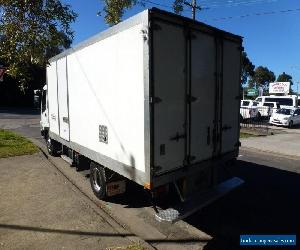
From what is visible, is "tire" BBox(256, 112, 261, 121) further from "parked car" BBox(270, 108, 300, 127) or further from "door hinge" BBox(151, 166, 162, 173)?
"door hinge" BBox(151, 166, 162, 173)

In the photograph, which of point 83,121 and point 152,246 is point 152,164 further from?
point 83,121

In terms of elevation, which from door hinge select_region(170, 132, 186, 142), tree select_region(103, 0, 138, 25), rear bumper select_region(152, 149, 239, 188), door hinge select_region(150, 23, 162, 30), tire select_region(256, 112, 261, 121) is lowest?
tire select_region(256, 112, 261, 121)

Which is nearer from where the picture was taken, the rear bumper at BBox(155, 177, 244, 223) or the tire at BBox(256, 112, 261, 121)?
the rear bumper at BBox(155, 177, 244, 223)

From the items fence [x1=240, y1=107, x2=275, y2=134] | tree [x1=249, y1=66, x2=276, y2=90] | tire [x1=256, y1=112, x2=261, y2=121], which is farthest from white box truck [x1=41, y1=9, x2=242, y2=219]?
tree [x1=249, y1=66, x2=276, y2=90]

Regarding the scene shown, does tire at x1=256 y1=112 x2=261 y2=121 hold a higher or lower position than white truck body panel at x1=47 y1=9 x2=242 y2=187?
lower

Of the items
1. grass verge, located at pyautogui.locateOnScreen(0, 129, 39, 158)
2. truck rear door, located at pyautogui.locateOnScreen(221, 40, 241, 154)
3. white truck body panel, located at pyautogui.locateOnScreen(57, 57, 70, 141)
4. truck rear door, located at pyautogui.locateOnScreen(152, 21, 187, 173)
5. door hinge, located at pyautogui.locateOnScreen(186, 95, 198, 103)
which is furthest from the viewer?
grass verge, located at pyautogui.locateOnScreen(0, 129, 39, 158)

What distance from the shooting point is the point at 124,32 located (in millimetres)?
6031

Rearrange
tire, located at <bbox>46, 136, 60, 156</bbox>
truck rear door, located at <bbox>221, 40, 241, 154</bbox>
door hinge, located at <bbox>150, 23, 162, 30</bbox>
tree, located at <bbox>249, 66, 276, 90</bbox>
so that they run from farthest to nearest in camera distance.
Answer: tree, located at <bbox>249, 66, 276, 90</bbox>, tire, located at <bbox>46, 136, 60, 156</bbox>, truck rear door, located at <bbox>221, 40, 241, 154</bbox>, door hinge, located at <bbox>150, 23, 162, 30</bbox>

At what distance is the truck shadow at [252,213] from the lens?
6.21 m

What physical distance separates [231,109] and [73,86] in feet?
12.9

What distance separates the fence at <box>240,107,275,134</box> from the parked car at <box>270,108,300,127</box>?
32.0 inches

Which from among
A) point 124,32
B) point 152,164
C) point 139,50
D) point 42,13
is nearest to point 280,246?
point 152,164

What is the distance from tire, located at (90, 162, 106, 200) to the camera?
7469mm

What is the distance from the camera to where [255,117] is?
94.5 ft
